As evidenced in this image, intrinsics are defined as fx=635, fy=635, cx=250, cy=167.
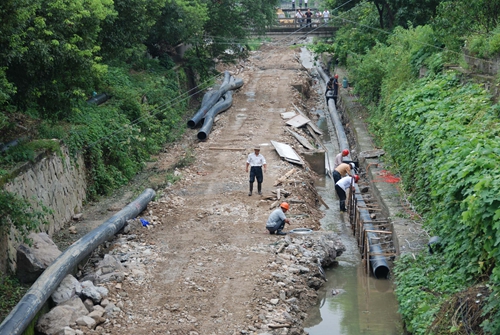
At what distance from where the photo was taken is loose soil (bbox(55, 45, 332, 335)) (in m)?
12.1

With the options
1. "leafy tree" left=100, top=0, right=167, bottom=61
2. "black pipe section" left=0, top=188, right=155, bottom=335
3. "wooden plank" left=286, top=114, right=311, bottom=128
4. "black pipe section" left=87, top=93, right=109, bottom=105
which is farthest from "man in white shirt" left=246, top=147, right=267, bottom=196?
"wooden plank" left=286, top=114, right=311, bottom=128

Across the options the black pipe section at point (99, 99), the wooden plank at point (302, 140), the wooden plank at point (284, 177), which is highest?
the black pipe section at point (99, 99)

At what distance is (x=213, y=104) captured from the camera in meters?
32.5

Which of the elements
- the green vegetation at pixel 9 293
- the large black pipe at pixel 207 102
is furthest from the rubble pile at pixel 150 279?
the large black pipe at pixel 207 102

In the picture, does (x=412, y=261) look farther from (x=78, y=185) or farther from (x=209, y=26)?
(x=209, y=26)

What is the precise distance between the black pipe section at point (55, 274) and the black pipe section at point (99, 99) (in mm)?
7732

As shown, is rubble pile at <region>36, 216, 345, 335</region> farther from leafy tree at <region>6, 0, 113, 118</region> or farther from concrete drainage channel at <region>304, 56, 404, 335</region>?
leafy tree at <region>6, 0, 113, 118</region>

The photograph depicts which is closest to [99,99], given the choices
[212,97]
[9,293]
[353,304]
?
[212,97]

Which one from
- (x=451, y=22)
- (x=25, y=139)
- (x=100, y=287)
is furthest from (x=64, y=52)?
(x=451, y=22)

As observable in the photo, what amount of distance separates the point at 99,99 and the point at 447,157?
611 inches

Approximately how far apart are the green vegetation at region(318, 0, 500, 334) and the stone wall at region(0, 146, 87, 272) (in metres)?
8.08

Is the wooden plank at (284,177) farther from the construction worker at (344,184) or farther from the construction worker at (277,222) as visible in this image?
the construction worker at (277,222)

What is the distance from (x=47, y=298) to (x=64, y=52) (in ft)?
20.6

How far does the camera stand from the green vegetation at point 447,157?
9750 mm
